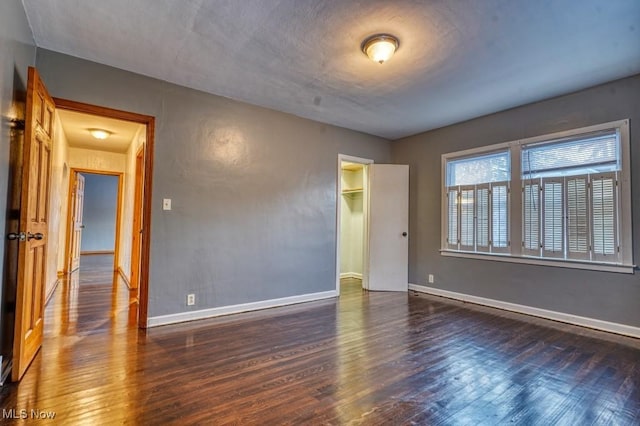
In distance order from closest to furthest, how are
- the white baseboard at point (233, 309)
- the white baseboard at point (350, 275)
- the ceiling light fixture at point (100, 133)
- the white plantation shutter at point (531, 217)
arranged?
the white baseboard at point (233, 309) → the white plantation shutter at point (531, 217) → the ceiling light fixture at point (100, 133) → the white baseboard at point (350, 275)

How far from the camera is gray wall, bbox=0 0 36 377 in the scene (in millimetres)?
1919

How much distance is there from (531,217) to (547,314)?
1.14 m

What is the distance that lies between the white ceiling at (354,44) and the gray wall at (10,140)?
0.34 m

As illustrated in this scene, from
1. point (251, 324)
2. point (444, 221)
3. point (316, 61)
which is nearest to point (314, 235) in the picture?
point (251, 324)

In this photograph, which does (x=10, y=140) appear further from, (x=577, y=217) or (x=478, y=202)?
(x=577, y=217)

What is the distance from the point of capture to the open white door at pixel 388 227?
5.22 m

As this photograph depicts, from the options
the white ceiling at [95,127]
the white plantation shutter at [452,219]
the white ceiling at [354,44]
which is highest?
the white ceiling at [354,44]

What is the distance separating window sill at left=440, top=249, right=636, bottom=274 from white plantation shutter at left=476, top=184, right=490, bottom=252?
0.14 meters

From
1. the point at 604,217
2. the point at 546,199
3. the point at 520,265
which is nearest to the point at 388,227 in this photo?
the point at 520,265

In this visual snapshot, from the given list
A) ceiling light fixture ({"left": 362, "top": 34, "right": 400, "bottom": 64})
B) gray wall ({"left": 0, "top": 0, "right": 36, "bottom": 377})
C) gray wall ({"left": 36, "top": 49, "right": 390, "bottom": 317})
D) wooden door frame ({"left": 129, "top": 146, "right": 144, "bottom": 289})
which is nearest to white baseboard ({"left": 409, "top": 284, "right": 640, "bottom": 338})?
gray wall ({"left": 36, "top": 49, "right": 390, "bottom": 317})

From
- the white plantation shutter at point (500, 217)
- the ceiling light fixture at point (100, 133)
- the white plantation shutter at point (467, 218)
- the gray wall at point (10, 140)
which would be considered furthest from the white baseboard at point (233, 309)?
the ceiling light fixture at point (100, 133)

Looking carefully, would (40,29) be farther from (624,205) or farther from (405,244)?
(624,205)

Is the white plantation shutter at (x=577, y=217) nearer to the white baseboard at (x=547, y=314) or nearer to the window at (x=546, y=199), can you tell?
the window at (x=546, y=199)

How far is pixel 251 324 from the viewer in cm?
338
